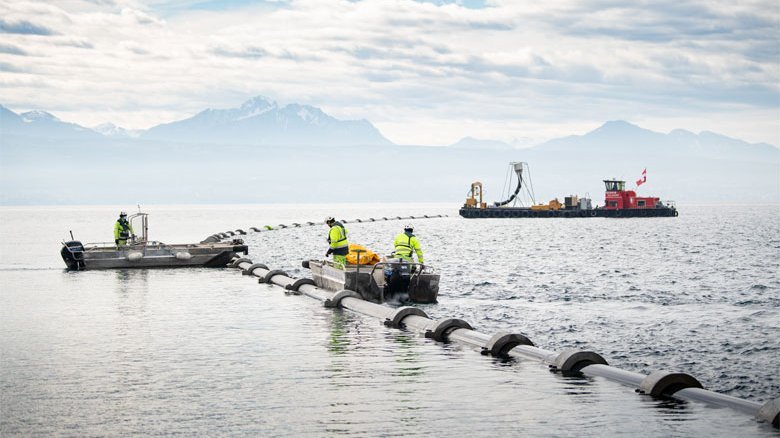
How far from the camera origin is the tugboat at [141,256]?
45.9m

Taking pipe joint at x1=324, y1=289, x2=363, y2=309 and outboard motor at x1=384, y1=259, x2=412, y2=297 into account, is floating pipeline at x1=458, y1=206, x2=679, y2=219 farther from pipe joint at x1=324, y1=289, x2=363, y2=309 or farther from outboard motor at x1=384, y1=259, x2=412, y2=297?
pipe joint at x1=324, y1=289, x2=363, y2=309

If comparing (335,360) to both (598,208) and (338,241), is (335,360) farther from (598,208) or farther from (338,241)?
(598,208)

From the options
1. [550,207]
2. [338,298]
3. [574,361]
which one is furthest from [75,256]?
[550,207]

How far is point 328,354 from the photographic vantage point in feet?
64.5

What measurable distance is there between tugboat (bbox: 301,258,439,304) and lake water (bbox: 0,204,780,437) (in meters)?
0.91

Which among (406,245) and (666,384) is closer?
(666,384)

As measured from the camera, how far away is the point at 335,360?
18.9 meters

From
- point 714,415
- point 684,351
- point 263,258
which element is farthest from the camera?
point 263,258

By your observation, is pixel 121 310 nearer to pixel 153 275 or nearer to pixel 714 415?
pixel 153 275

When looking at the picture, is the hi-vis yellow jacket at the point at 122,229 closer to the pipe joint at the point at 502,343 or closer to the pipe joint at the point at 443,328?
the pipe joint at the point at 443,328

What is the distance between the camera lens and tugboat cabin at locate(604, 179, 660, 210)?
6949 inches

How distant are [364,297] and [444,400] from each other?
654 inches

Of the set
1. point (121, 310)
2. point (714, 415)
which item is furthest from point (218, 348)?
point (714, 415)

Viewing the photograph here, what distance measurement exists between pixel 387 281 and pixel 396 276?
15.0 inches
